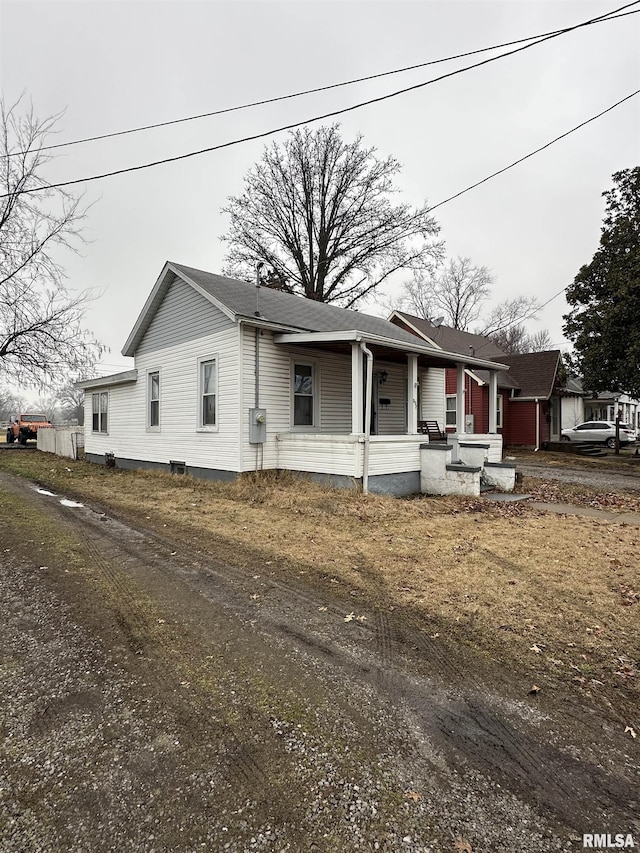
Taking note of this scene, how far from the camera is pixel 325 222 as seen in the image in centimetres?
2714


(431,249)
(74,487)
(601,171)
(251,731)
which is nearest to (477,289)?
(431,249)

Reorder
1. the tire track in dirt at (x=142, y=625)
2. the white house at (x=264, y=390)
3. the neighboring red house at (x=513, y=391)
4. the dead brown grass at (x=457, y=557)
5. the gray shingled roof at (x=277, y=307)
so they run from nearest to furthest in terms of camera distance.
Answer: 1. the tire track in dirt at (x=142, y=625)
2. the dead brown grass at (x=457, y=557)
3. the white house at (x=264, y=390)
4. the gray shingled roof at (x=277, y=307)
5. the neighboring red house at (x=513, y=391)

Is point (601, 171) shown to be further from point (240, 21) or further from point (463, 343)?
point (240, 21)

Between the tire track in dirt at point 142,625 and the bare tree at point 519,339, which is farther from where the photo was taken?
the bare tree at point 519,339

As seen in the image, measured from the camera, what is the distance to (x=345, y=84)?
8188 millimetres

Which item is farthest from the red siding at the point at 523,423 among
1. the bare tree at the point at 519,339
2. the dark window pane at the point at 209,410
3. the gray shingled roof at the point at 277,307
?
the bare tree at the point at 519,339

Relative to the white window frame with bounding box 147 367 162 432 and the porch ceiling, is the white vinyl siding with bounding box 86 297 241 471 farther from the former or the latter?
the porch ceiling

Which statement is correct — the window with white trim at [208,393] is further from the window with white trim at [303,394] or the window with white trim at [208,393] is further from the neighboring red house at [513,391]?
the neighboring red house at [513,391]

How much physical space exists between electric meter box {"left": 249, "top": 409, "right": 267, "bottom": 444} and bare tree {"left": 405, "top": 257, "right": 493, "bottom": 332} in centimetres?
3161

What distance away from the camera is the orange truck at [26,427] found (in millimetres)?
24406

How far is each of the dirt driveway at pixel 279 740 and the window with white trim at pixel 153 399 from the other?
9.69 meters

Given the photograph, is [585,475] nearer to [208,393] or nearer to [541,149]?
[541,149]

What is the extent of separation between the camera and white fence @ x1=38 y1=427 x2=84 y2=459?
56.9 ft

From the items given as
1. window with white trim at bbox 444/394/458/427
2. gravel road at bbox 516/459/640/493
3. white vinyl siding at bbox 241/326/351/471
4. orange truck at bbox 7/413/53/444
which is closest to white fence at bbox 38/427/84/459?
orange truck at bbox 7/413/53/444
